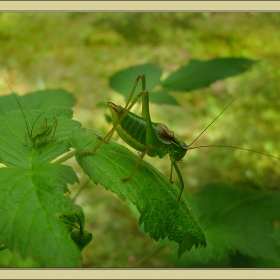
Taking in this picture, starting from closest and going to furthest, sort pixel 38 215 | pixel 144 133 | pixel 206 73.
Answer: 1. pixel 38 215
2. pixel 144 133
3. pixel 206 73

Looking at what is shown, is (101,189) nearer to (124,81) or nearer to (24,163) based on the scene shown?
(124,81)

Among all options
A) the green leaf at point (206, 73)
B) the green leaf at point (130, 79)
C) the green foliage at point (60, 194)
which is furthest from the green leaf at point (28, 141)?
the green leaf at point (206, 73)

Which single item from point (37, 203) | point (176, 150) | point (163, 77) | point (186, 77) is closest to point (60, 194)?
point (37, 203)

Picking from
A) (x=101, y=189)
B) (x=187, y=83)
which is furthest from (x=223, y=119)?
(x=187, y=83)

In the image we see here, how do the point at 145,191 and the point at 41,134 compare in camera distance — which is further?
the point at 41,134

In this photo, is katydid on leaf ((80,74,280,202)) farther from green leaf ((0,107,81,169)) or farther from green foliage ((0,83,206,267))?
green leaf ((0,107,81,169))

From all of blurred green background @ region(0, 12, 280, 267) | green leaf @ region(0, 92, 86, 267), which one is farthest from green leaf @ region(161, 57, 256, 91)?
blurred green background @ region(0, 12, 280, 267)

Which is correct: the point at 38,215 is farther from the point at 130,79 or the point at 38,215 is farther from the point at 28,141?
the point at 130,79
